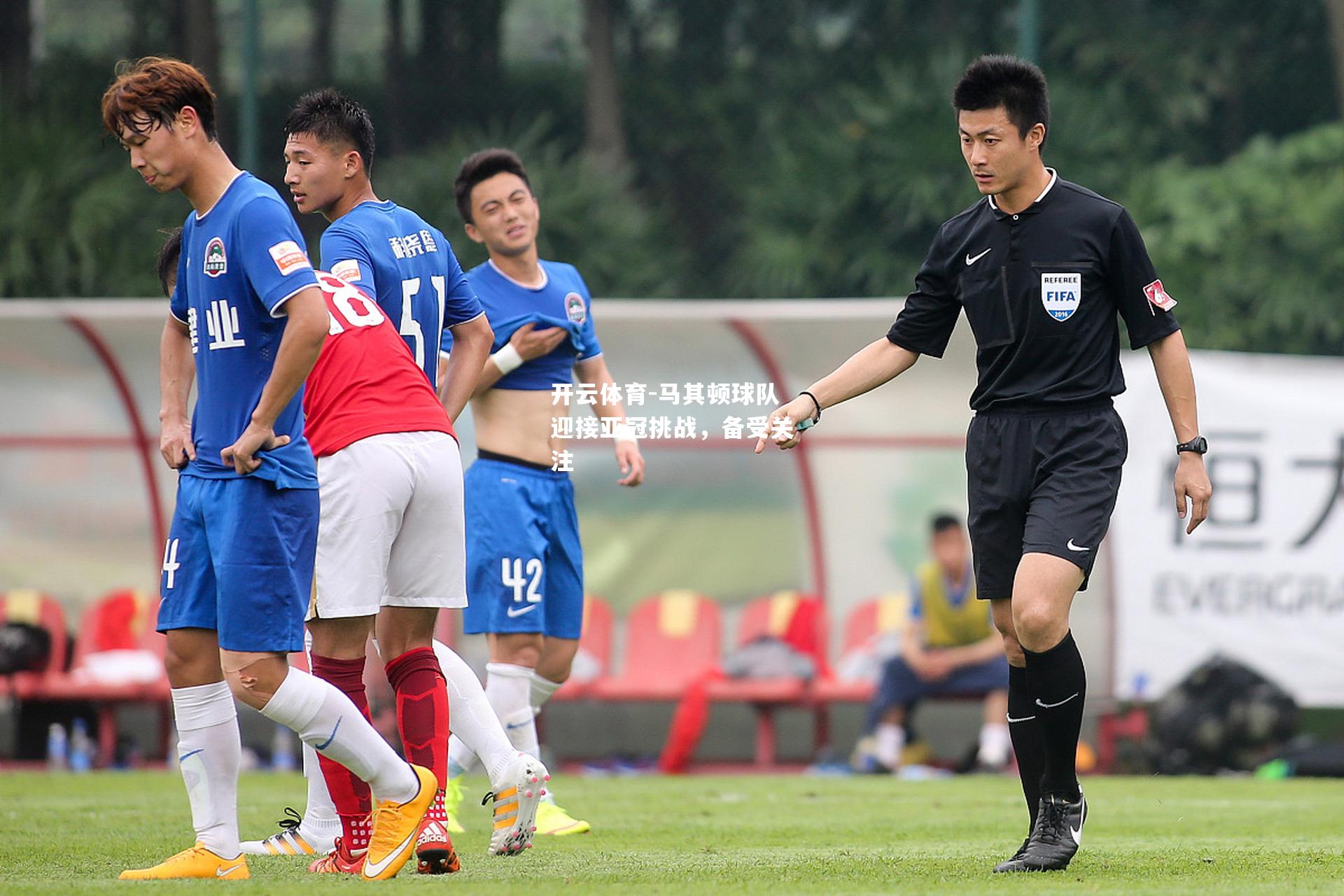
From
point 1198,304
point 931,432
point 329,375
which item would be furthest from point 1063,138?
point 329,375

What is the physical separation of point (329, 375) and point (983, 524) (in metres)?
1.85

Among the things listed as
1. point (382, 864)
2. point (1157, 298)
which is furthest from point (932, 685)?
point (382, 864)

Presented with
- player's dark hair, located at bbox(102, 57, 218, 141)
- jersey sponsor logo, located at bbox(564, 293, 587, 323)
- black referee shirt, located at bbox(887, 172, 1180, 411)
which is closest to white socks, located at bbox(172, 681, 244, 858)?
player's dark hair, located at bbox(102, 57, 218, 141)

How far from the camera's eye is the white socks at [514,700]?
6645 millimetres

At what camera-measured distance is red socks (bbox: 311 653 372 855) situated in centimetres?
514

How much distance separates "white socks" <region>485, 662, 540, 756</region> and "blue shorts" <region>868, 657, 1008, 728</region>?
452 cm

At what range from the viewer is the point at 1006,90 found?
513 cm

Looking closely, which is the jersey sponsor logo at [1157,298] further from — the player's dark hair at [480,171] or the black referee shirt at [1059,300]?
the player's dark hair at [480,171]

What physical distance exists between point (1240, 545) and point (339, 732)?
7.09 m

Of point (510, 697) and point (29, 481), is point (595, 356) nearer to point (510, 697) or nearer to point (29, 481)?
point (510, 697)

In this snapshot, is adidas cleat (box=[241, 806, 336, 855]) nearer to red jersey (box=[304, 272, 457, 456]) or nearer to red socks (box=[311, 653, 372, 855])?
red socks (box=[311, 653, 372, 855])

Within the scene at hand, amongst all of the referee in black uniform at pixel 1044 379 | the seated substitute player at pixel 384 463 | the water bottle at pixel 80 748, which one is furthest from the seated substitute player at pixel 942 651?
the seated substitute player at pixel 384 463

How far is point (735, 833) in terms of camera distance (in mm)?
6621

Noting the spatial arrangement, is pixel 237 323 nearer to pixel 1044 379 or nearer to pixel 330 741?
pixel 330 741
